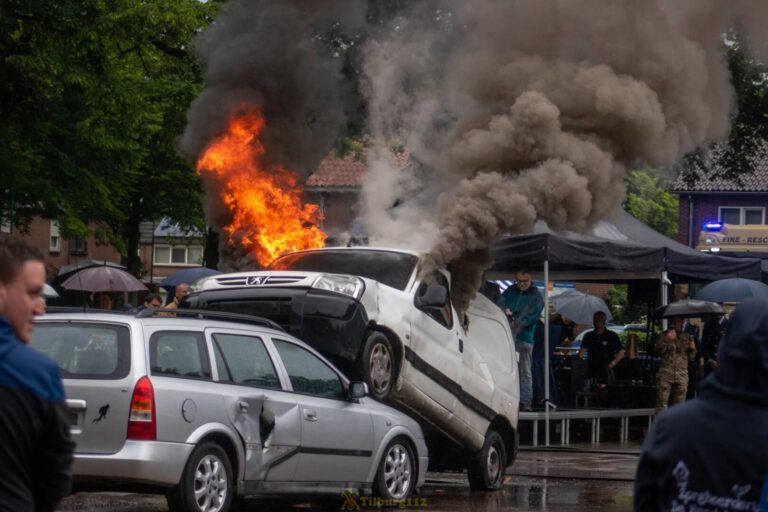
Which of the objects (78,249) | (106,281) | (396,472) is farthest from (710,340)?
(78,249)

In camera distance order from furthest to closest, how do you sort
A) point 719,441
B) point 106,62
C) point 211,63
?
1. point 106,62
2. point 211,63
3. point 719,441

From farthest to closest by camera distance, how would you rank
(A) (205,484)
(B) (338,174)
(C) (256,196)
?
(B) (338,174)
(C) (256,196)
(A) (205,484)

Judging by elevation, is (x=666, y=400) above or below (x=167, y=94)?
below

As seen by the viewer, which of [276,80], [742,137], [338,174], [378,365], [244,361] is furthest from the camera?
[338,174]

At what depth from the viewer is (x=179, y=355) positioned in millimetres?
9477

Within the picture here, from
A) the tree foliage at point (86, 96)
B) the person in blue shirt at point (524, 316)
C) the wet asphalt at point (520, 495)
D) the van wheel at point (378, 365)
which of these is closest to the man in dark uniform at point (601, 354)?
Answer: the person in blue shirt at point (524, 316)

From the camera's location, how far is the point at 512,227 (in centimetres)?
1463

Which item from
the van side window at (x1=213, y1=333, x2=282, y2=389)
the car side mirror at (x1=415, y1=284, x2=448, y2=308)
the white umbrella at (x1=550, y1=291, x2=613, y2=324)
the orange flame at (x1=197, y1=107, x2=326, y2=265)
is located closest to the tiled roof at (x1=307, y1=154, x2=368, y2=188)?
the white umbrella at (x1=550, y1=291, x2=613, y2=324)

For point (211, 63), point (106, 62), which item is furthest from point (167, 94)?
point (211, 63)

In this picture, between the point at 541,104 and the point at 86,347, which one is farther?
the point at 541,104

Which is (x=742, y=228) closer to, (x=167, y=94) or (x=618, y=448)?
(x=167, y=94)

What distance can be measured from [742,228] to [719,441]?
34147 mm

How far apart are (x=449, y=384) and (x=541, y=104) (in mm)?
4597

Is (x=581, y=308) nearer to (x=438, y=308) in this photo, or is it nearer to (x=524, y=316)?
(x=524, y=316)
